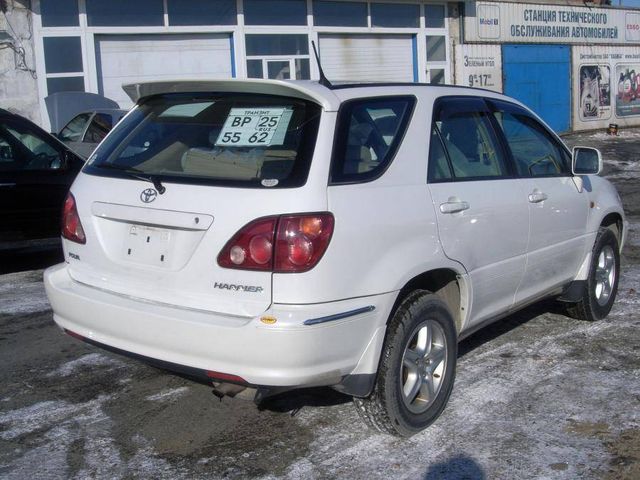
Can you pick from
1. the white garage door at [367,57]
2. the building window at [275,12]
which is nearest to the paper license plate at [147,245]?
the building window at [275,12]

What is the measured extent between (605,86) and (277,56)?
13821 mm

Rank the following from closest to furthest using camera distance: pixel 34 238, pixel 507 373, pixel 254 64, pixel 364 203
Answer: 1. pixel 364 203
2. pixel 507 373
3. pixel 34 238
4. pixel 254 64

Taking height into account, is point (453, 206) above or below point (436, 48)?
below

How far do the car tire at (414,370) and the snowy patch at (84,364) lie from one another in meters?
1.97

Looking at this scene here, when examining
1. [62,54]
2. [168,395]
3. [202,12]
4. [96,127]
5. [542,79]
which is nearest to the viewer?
[168,395]

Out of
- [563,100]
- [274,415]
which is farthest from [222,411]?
[563,100]

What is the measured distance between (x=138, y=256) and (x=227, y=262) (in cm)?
53

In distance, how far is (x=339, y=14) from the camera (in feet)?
71.4

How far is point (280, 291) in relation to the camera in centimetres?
355

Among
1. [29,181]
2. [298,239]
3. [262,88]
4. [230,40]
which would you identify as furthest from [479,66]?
[298,239]

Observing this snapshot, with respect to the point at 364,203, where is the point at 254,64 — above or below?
above

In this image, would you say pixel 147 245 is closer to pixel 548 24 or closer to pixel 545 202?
pixel 545 202

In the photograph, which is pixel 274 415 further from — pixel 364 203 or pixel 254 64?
pixel 254 64

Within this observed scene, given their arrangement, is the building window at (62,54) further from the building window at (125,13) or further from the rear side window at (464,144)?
the rear side window at (464,144)
